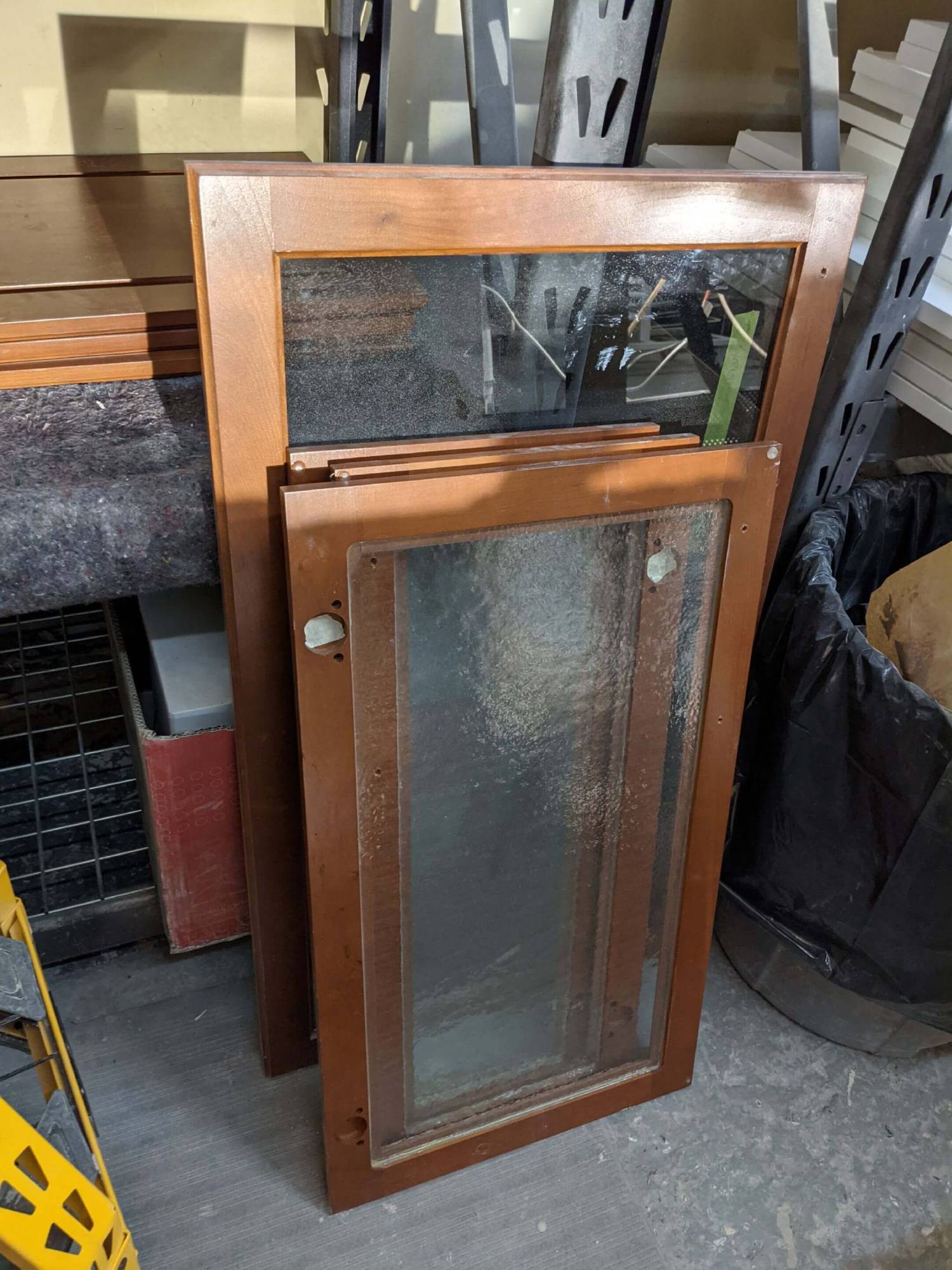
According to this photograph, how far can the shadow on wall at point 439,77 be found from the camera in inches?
52.4

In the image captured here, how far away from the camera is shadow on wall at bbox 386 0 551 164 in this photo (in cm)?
133

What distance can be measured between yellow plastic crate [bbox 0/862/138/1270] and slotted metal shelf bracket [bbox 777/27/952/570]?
1.07 metres

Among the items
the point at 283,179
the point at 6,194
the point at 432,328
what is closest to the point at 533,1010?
the point at 432,328

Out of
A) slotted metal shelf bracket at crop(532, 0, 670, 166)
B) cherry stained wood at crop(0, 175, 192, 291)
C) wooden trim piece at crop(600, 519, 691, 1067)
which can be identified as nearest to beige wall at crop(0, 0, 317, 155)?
cherry stained wood at crop(0, 175, 192, 291)

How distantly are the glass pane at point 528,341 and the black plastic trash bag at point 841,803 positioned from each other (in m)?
0.26

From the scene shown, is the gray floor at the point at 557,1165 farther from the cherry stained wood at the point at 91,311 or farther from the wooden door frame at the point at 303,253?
the cherry stained wood at the point at 91,311

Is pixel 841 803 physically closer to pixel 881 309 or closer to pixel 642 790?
pixel 642 790

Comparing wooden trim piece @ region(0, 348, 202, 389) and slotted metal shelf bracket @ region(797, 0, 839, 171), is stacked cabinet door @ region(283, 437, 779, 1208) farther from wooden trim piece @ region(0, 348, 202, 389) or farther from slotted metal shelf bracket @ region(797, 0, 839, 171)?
slotted metal shelf bracket @ region(797, 0, 839, 171)

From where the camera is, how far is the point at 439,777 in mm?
1006

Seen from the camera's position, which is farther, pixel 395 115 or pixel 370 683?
pixel 395 115

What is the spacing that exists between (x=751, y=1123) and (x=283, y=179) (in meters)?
1.23

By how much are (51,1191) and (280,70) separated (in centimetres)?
137

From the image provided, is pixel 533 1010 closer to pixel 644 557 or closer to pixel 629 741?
pixel 629 741

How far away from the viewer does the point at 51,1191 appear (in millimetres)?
771
